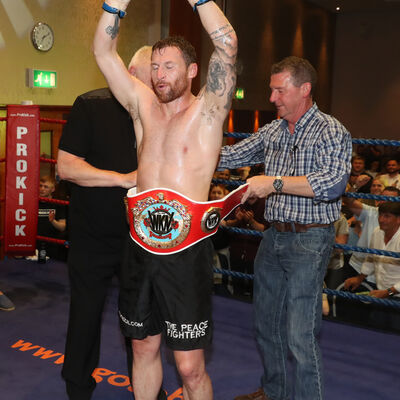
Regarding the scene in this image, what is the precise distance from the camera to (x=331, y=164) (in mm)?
2055

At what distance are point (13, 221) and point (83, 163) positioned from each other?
83.1 inches

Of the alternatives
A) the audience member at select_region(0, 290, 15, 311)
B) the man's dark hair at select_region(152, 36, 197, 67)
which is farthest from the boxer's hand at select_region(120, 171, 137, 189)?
the audience member at select_region(0, 290, 15, 311)

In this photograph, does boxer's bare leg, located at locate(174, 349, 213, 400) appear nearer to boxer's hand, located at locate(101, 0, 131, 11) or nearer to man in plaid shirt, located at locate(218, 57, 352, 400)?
man in plaid shirt, located at locate(218, 57, 352, 400)

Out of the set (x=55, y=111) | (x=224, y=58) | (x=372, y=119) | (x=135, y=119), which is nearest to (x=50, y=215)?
(x=55, y=111)

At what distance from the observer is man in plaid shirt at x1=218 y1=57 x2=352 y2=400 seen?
6.72 ft

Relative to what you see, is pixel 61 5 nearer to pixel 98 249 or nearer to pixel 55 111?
pixel 55 111

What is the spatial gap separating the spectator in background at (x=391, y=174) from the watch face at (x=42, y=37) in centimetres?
364

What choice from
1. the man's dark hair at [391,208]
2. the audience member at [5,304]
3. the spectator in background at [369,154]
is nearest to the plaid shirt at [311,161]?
the man's dark hair at [391,208]

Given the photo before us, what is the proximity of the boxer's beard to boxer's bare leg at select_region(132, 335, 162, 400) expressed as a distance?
0.83 metres

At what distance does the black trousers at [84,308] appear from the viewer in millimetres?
2246

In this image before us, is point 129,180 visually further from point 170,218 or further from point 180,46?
point 180,46

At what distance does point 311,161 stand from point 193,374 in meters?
0.88

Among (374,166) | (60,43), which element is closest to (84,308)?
(60,43)

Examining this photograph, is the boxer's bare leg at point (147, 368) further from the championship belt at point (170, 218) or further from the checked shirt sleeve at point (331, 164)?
the checked shirt sleeve at point (331, 164)
